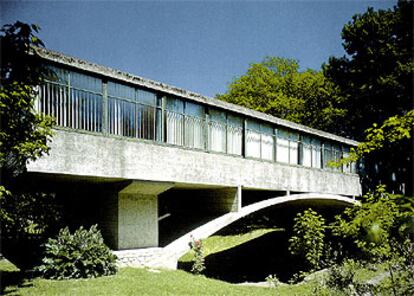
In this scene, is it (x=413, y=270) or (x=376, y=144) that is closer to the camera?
(x=376, y=144)

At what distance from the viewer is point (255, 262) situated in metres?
26.8

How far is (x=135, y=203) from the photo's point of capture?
14875 mm

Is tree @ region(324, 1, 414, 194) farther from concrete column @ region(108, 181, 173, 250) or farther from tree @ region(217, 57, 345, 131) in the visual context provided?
concrete column @ region(108, 181, 173, 250)

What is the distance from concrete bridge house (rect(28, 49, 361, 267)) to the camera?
40.7 ft

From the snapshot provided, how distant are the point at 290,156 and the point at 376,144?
1623 cm

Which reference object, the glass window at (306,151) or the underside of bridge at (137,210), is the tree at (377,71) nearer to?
the glass window at (306,151)

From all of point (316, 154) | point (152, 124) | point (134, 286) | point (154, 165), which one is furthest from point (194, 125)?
point (316, 154)

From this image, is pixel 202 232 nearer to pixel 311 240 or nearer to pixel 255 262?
pixel 311 240

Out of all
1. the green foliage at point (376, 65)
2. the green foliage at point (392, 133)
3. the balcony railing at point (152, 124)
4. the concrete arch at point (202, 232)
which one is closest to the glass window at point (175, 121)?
the balcony railing at point (152, 124)

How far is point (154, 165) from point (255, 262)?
46.9 feet

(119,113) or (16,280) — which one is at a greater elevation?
(119,113)

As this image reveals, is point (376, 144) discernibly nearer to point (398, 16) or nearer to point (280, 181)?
point (280, 181)

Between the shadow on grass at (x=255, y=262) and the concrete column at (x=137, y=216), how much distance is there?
545 centimetres

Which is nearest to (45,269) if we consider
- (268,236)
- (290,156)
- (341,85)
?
(290,156)
